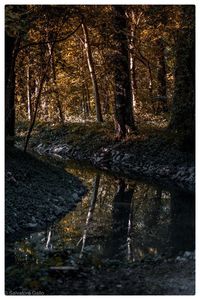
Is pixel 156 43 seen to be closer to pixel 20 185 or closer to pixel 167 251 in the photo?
pixel 20 185

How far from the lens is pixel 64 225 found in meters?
13.4

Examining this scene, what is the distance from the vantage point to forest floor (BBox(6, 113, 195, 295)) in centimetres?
859

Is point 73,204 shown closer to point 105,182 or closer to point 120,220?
point 120,220

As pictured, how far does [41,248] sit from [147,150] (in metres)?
11.9

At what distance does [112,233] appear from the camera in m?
12.8

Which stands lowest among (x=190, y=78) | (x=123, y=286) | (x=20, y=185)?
(x=123, y=286)

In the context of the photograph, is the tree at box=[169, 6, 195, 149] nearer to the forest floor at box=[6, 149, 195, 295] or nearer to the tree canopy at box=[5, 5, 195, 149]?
the tree canopy at box=[5, 5, 195, 149]

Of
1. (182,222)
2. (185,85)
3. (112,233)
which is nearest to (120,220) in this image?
(112,233)

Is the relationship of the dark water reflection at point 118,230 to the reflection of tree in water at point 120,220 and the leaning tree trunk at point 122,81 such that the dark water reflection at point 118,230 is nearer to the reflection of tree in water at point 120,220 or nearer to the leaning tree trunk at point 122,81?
the reflection of tree in water at point 120,220

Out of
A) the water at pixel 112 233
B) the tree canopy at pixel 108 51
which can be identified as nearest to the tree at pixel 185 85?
the tree canopy at pixel 108 51

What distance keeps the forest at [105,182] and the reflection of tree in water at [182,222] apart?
0.04m

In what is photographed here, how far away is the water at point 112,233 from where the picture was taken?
10312 mm
